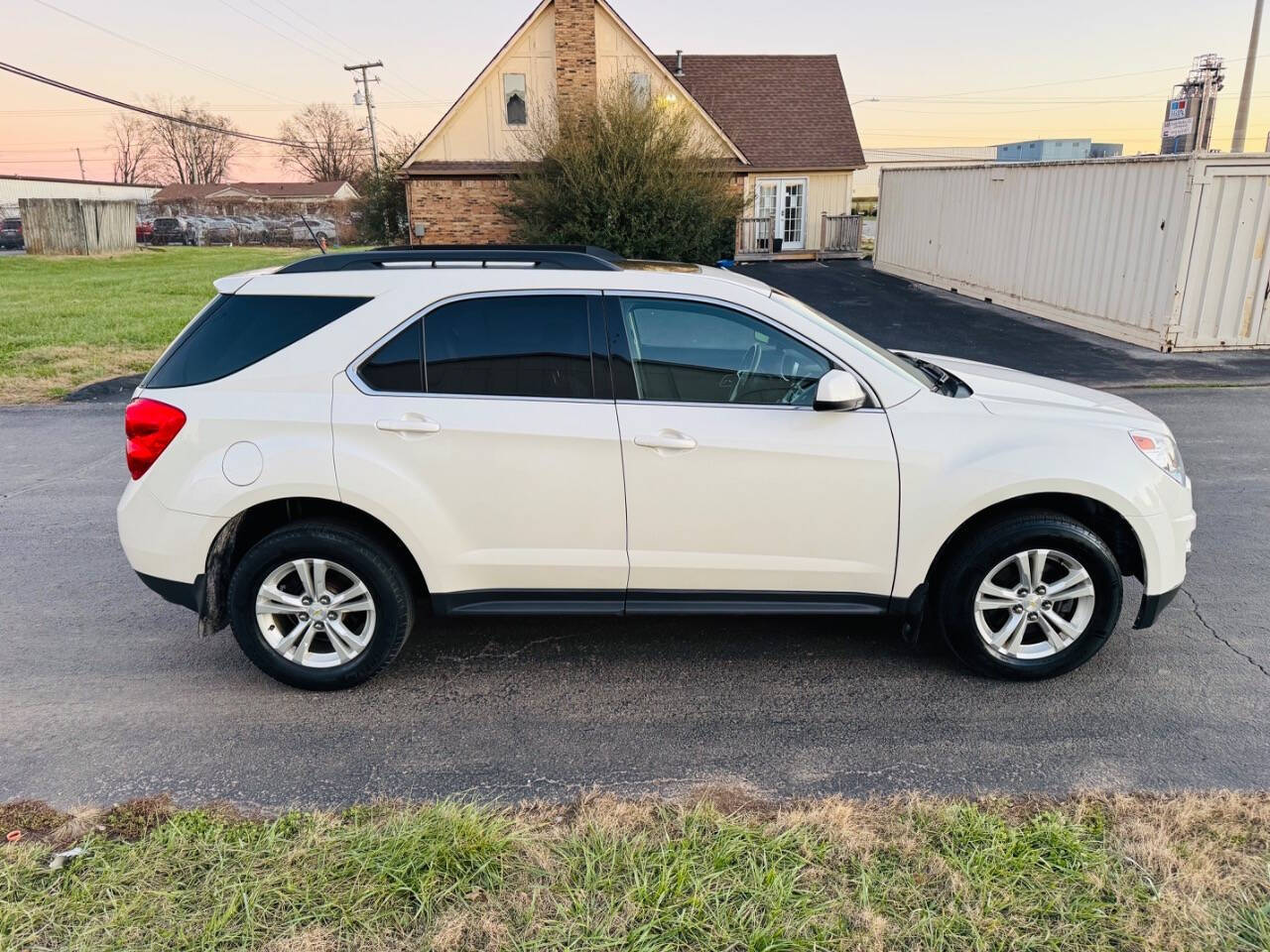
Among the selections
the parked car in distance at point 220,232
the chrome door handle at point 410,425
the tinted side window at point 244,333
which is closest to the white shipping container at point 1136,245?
the chrome door handle at point 410,425

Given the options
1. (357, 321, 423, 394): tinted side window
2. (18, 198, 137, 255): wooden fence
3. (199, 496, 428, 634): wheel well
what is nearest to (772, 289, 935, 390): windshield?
(357, 321, 423, 394): tinted side window

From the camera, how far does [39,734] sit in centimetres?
375

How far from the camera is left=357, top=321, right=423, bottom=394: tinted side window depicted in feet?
12.7

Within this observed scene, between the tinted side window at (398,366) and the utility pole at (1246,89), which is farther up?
the utility pole at (1246,89)

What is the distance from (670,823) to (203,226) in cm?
5277

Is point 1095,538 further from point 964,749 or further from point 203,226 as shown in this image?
point 203,226

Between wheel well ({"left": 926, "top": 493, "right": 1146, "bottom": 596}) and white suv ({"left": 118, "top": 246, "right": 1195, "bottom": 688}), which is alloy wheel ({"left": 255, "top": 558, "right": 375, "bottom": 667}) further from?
wheel well ({"left": 926, "top": 493, "right": 1146, "bottom": 596})

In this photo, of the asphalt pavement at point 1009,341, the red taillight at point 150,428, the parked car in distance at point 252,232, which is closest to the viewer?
the red taillight at point 150,428

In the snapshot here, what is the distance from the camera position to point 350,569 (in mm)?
3902

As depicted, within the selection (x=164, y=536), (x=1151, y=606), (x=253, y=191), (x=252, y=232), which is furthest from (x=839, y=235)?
(x=253, y=191)

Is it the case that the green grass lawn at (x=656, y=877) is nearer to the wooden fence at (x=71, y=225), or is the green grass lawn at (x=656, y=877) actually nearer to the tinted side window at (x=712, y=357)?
the tinted side window at (x=712, y=357)

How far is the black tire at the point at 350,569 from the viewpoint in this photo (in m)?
3.88

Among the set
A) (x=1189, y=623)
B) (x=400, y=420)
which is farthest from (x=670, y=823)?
(x=1189, y=623)

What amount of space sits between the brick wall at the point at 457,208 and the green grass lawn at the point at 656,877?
24480 millimetres
